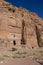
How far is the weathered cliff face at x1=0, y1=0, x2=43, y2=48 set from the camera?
100ft

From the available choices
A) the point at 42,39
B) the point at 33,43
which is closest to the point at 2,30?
the point at 33,43

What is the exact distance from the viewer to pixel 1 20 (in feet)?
98.9

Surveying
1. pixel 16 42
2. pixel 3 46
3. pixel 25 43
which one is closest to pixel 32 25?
pixel 25 43

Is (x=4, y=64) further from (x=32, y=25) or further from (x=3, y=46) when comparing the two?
(x=32, y=25)

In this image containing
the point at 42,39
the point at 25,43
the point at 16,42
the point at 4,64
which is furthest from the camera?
the point at 42,39

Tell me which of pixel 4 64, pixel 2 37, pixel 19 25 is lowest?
pixel 4 64

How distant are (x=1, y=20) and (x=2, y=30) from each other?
181 centimetres

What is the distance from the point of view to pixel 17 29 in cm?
3350

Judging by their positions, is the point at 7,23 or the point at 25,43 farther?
the point at 25,43

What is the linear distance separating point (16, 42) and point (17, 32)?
6.62 ft

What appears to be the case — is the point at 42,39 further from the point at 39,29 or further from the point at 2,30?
the point at 2,30

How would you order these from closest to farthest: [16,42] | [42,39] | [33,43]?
[16,42], [33,43], [42,39]

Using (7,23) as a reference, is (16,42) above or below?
below

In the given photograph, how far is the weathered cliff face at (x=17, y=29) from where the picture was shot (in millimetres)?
30562
